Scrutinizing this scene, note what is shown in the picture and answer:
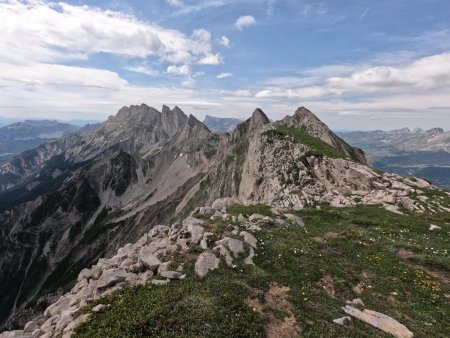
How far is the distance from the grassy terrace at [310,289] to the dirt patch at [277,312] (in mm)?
219

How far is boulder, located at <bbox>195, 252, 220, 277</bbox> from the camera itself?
2239 cm

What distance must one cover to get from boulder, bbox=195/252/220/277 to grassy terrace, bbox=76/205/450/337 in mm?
497

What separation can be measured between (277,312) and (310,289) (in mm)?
4296

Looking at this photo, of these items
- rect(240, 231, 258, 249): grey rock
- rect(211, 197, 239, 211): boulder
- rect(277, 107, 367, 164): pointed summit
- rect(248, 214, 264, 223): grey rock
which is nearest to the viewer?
rect(240, 231, 258, 249): grey rock

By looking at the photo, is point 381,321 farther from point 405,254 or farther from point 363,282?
point 405,254

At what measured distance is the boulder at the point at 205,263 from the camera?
73.5 ft

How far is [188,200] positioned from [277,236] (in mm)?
169754

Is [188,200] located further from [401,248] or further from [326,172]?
[401,248]

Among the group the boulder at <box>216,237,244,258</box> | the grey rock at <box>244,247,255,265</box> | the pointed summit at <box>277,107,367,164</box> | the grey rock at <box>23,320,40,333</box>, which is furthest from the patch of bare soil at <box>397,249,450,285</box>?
the pointed summit at <box>277,107,367,164</box>

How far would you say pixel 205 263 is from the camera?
23.1 meters

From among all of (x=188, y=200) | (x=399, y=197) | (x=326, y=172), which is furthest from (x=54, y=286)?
(x=399, y=197)

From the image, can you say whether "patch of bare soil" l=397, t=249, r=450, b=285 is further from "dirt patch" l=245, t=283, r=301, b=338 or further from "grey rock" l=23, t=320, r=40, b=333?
"grey rock" l=23, t=320, r=40, b=333

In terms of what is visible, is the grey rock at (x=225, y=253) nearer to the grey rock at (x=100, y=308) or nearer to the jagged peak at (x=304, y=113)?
the grey rock at (x=100, y=308)

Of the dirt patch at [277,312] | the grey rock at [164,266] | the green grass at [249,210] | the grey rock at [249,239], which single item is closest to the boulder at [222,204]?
the green grass at [249,210]
